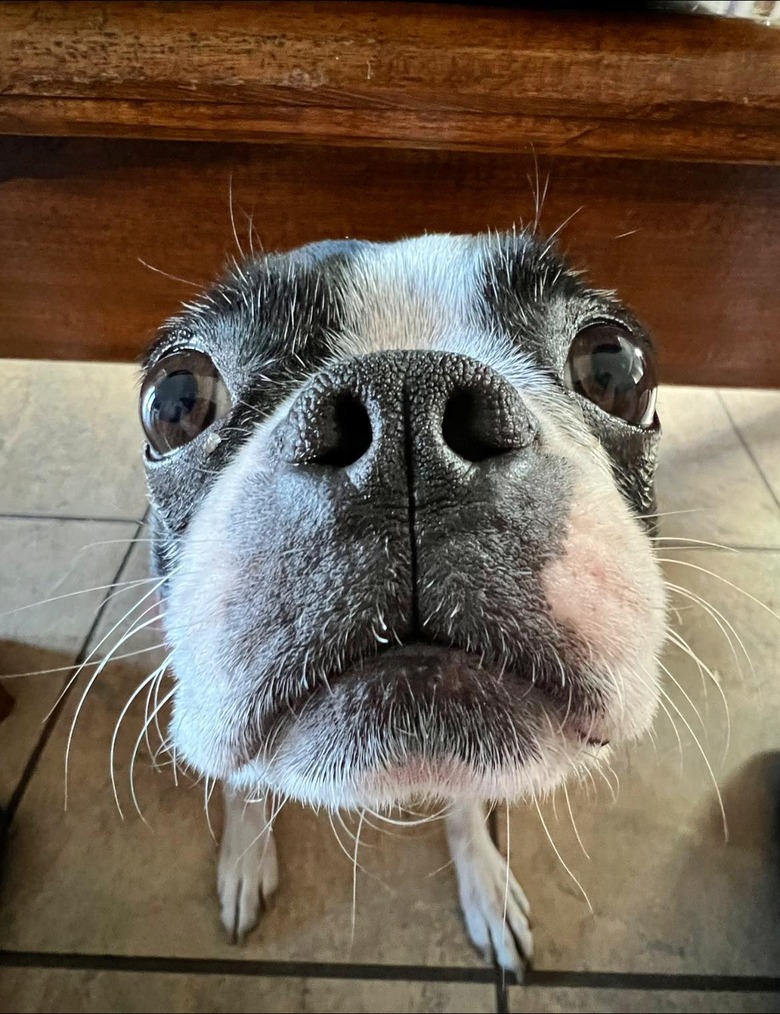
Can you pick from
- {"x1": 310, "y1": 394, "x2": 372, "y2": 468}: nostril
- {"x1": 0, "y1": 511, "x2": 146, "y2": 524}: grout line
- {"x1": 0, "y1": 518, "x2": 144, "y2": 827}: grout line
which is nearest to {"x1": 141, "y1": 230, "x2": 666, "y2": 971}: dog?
{"x1": 310, "y1": 394, "x2": 372, "y2": 468}: nostril

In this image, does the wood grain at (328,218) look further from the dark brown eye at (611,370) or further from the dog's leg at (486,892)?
the dog's leg at (486,892)

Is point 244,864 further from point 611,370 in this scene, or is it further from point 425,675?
point 611,370

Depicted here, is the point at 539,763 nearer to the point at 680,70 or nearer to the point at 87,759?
the point at 87,759

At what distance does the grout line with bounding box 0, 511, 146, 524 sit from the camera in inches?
36.9

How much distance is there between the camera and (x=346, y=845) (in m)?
0.79

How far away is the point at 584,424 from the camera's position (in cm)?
70

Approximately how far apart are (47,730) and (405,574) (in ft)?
1.90

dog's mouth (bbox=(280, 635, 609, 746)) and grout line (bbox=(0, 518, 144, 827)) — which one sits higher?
dog's mouth (bbox=(280, 635, 609, 746))

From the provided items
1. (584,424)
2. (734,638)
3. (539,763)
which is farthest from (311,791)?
(734,638)

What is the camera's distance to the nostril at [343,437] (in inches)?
19.7

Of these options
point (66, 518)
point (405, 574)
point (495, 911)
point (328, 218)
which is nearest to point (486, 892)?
point (495, 911)

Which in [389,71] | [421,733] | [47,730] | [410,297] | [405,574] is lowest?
[47,730]

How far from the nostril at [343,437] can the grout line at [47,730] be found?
528mm

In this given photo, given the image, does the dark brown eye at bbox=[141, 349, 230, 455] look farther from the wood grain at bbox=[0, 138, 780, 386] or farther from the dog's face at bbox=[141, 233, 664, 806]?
the wood grain at bbox=[0, 138, 780, 386]
